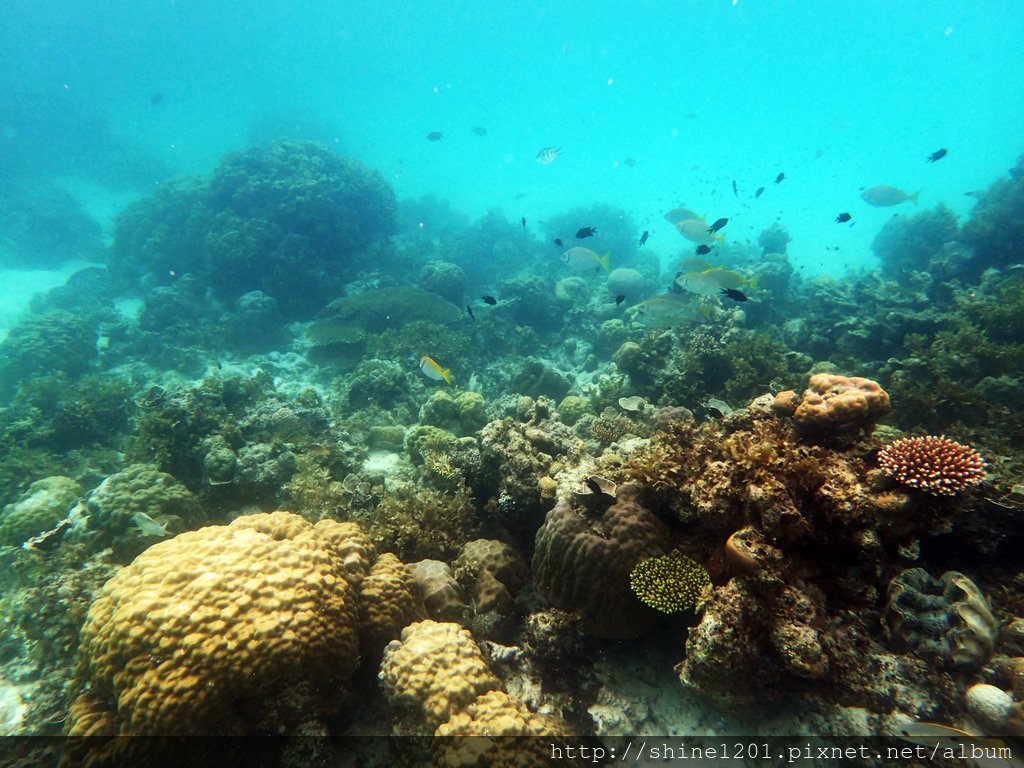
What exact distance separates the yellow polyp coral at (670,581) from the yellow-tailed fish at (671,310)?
6.92 m

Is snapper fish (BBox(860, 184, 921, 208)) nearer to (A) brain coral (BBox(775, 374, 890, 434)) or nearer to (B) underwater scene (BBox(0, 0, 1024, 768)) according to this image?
(B) underwater scene (BBox(0, 0, 1024, 768))

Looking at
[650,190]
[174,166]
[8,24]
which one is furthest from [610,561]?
[650,190]

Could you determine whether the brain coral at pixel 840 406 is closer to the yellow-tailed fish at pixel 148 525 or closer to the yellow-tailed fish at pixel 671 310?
the yellow-tailed fish at pixel 671 310

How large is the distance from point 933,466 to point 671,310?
6941 millimetres

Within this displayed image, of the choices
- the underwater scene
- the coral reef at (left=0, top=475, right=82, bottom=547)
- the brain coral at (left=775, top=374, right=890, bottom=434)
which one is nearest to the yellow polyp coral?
the underwater scene

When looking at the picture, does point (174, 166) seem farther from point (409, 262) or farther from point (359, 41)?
point (359, 41)

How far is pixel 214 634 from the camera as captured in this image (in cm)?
297

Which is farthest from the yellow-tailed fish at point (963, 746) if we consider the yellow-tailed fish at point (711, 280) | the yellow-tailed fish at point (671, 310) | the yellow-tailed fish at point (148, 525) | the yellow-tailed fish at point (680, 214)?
the yellow-tailed fish at point (680, 214)

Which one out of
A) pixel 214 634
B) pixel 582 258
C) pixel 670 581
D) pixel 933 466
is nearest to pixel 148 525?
pixel 214 634

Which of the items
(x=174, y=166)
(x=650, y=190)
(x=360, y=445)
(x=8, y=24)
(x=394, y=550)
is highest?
(x=650, y=190)

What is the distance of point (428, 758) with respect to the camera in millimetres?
3209

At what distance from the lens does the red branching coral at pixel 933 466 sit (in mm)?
3053

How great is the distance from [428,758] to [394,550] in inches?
88.6

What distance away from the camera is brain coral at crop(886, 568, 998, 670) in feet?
9.13
